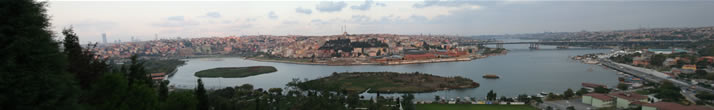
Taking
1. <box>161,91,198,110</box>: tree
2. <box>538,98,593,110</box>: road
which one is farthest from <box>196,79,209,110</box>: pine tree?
<box>538,98,593,110</box>: road

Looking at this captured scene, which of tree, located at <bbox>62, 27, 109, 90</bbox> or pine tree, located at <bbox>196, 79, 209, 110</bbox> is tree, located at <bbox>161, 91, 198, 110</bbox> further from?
pine tree, located at <bbox>196, 79, 209, 110</bbox>

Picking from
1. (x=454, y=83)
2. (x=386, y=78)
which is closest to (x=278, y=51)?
(x=386, y=78)

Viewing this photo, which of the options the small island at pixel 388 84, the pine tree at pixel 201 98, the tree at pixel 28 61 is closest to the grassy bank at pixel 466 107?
the small island at pixel 388 84

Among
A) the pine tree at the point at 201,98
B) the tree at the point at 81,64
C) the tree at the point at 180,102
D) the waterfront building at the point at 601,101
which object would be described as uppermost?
the tree at the point at 81,64

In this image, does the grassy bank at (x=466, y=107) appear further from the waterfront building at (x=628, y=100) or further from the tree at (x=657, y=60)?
the tree at (x=657, y=60)

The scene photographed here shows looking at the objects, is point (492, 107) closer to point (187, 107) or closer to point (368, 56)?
point (187, 107)

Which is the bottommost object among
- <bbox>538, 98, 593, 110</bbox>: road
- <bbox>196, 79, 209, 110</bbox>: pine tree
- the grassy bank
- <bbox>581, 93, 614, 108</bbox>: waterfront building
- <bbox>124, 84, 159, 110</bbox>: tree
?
the grassy bank

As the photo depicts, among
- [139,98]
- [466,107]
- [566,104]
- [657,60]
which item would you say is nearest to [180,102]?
[139,98]

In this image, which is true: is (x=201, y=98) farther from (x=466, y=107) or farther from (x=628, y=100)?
(x=628, y=100)

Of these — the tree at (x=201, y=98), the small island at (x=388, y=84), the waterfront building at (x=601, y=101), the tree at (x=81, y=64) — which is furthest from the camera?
the small island at (x=388, y=84)
